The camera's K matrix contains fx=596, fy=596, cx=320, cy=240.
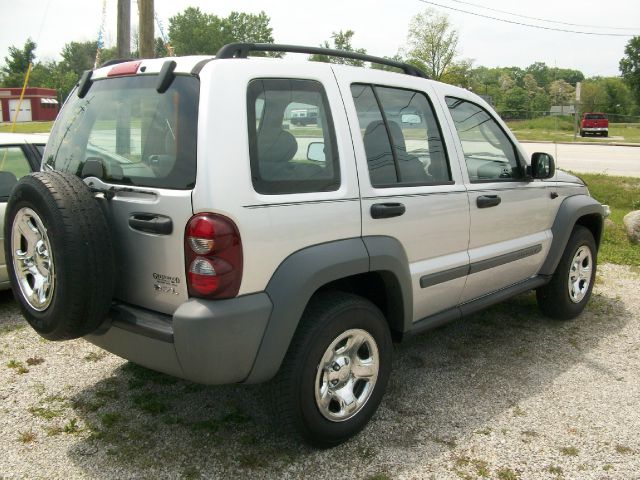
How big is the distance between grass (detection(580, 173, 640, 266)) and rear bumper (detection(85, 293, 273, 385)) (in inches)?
226

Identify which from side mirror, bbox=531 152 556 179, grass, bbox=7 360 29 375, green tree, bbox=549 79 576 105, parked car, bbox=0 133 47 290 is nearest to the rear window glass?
grass, bbox=7 360 29 375

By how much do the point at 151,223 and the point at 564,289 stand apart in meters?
3.54

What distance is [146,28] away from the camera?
29.6 ft

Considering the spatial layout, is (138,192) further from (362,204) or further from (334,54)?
(334,54)

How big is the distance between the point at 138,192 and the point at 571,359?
3208 mm

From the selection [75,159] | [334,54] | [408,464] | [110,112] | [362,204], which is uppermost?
[334,54]

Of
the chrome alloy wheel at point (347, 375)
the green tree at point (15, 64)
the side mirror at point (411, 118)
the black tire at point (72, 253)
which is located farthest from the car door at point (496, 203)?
the green tree at point (15, 64)

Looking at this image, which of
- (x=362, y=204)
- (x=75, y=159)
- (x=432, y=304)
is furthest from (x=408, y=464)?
(x=75, y=159)

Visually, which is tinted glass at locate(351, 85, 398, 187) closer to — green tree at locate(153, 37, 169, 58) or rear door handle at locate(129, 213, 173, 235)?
rear door handle at locate(129, 213, 173, 235)

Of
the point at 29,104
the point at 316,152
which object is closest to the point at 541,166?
the point at 316,152

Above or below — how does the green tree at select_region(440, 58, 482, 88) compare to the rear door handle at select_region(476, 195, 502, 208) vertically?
above

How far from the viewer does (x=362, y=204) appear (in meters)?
3.00

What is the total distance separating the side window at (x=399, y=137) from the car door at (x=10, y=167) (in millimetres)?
3289

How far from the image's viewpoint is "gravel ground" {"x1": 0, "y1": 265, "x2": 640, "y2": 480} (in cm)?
290
